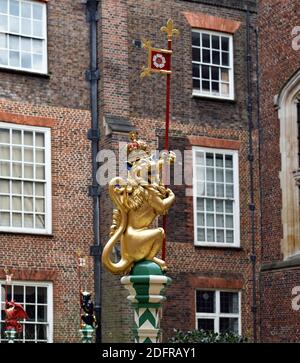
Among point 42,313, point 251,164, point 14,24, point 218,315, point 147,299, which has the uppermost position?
point 14,24

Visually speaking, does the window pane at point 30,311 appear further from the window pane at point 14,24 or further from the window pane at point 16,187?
the window pane at point 14,24

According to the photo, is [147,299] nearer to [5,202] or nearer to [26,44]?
[5,202]

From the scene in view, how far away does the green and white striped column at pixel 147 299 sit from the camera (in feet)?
27.8

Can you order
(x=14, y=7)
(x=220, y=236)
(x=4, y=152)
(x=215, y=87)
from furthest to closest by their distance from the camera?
1. (x=215, y=87)
2. (x=220, y=236)
3. (x=14, y=7)
4. (x=4, y=152)

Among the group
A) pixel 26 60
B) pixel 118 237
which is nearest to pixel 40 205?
pixel 26 60

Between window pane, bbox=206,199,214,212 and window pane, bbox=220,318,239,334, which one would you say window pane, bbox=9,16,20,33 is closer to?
window pane, bbox=206,199,214,212

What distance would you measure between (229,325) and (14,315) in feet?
19.8

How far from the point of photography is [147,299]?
Result: 28.2ft

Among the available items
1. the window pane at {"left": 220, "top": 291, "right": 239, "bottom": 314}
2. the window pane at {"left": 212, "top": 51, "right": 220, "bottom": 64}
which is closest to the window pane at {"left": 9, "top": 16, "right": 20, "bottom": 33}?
the window pane at {"left": 212, "top": 51, "right": 220, "bottom": 64}

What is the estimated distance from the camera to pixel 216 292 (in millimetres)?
24141
